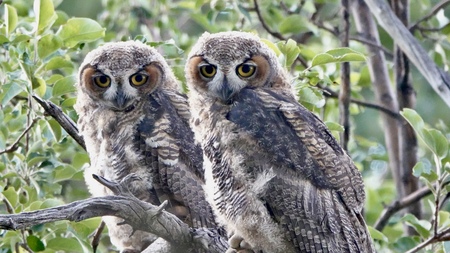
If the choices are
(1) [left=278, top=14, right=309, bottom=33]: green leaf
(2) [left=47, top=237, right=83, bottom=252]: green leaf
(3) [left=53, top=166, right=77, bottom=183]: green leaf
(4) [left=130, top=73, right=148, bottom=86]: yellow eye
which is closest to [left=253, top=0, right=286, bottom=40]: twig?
(1) [left=278, top=14, right=309, bottom=33]: green leaf

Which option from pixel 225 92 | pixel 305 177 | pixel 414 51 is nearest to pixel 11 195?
pixel 225 92

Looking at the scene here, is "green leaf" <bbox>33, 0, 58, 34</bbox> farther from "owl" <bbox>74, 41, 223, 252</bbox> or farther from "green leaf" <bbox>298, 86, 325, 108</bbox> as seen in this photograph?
"green leaf" <bbox>298, 86, 325, 108</bbox>

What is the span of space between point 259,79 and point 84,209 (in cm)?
122

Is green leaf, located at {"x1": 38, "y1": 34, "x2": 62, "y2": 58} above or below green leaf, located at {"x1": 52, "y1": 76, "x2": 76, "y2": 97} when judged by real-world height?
above

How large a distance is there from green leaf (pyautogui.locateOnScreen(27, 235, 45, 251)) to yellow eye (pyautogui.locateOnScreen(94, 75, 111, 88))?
82cm

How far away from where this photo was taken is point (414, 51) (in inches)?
193

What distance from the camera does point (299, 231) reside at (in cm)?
349

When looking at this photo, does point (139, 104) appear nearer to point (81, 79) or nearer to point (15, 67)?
point (81, 79)

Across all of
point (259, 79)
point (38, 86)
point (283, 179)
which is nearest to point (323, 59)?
point (259, 79)

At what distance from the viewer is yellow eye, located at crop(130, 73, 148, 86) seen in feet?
13.7

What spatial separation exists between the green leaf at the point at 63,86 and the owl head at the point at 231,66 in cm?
55

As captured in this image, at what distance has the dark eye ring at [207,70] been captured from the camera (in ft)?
12.6

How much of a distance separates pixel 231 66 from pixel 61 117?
32.3 inches

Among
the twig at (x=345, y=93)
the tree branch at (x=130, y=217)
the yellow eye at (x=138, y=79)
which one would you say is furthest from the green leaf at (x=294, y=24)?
the tree branch at (x=130, y=217)
